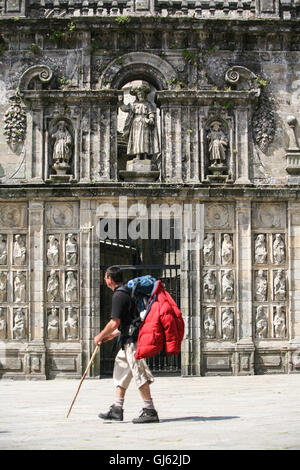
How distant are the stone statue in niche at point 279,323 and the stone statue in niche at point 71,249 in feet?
15.6

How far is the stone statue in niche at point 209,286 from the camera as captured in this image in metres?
17.6

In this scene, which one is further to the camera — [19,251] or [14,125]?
[14,125]

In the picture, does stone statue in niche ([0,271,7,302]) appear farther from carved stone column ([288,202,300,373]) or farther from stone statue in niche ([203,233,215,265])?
carved stone column ([288,202,300,373])

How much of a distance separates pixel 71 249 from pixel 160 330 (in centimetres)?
802

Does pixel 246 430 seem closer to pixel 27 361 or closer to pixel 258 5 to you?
pixel 27 361

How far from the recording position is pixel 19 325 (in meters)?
17.5

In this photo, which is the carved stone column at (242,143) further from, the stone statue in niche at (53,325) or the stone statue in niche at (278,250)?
the stone statue in niche at (53,325)

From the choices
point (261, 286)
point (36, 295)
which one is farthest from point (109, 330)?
point (261, 286)

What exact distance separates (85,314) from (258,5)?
830 centimetres

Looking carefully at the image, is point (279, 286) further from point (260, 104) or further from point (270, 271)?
point (260, 104)

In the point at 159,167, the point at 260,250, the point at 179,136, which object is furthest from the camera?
the point at 159,167

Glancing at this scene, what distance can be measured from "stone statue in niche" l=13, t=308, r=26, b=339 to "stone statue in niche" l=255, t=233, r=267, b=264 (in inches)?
216

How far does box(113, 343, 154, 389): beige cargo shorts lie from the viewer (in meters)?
9.89

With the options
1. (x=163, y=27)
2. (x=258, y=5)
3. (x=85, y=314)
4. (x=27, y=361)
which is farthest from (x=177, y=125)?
(x=27, y=361)
